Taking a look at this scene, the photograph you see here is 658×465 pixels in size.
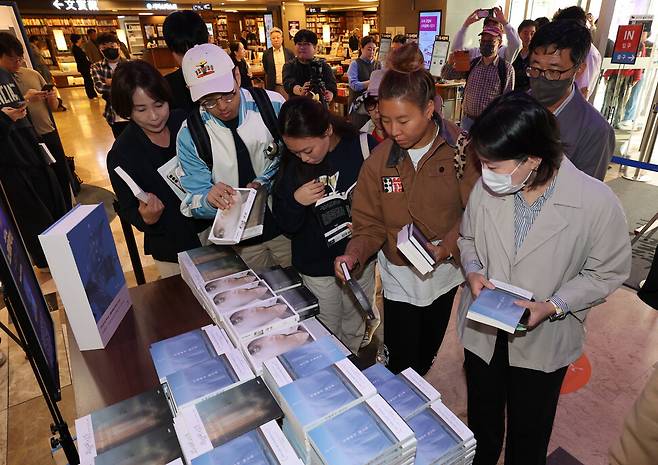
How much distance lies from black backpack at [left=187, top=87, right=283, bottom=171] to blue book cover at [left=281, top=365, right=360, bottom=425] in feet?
3.91

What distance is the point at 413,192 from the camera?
5.48ft

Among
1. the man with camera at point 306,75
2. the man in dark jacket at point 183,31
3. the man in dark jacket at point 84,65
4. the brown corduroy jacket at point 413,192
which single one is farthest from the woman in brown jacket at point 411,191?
the man in dark jacket at point 84,65

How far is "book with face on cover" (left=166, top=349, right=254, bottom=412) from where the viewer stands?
43.1 inches

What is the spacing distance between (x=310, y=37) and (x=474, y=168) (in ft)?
13.2

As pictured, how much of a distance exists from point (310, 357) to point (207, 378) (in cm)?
30

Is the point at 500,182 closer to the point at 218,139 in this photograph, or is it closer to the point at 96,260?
the point at 218,139

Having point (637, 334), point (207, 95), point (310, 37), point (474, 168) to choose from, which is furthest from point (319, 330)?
point (310, 37)

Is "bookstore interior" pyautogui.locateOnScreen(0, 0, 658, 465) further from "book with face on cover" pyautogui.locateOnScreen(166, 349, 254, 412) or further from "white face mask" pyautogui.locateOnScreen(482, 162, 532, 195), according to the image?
"white face mask" pyautogui.locateOnScreen(482, 162, 532, 195)

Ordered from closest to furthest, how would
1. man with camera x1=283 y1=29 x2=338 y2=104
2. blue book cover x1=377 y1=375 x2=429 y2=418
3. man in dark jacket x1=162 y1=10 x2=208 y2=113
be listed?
1. blue book cover x1=377 y1=375 x2=429 y2=418
2. man in dark jacket x1=162 y1=10 x2=208 y2=113
3. man with camera x1=283 y1=29 x2=338 y2=104

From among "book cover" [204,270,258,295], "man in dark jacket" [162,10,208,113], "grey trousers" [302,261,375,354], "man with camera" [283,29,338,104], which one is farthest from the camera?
"man with camera" [283,29,338,104]

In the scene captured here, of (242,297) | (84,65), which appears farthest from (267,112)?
(84,65)

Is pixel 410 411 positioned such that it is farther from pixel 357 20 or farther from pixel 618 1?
pixel 357 20

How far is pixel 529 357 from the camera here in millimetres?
1396

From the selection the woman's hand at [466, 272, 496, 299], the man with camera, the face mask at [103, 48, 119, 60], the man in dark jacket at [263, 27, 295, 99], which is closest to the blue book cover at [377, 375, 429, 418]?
the woman's hand at [466, 272, 496, 299]
